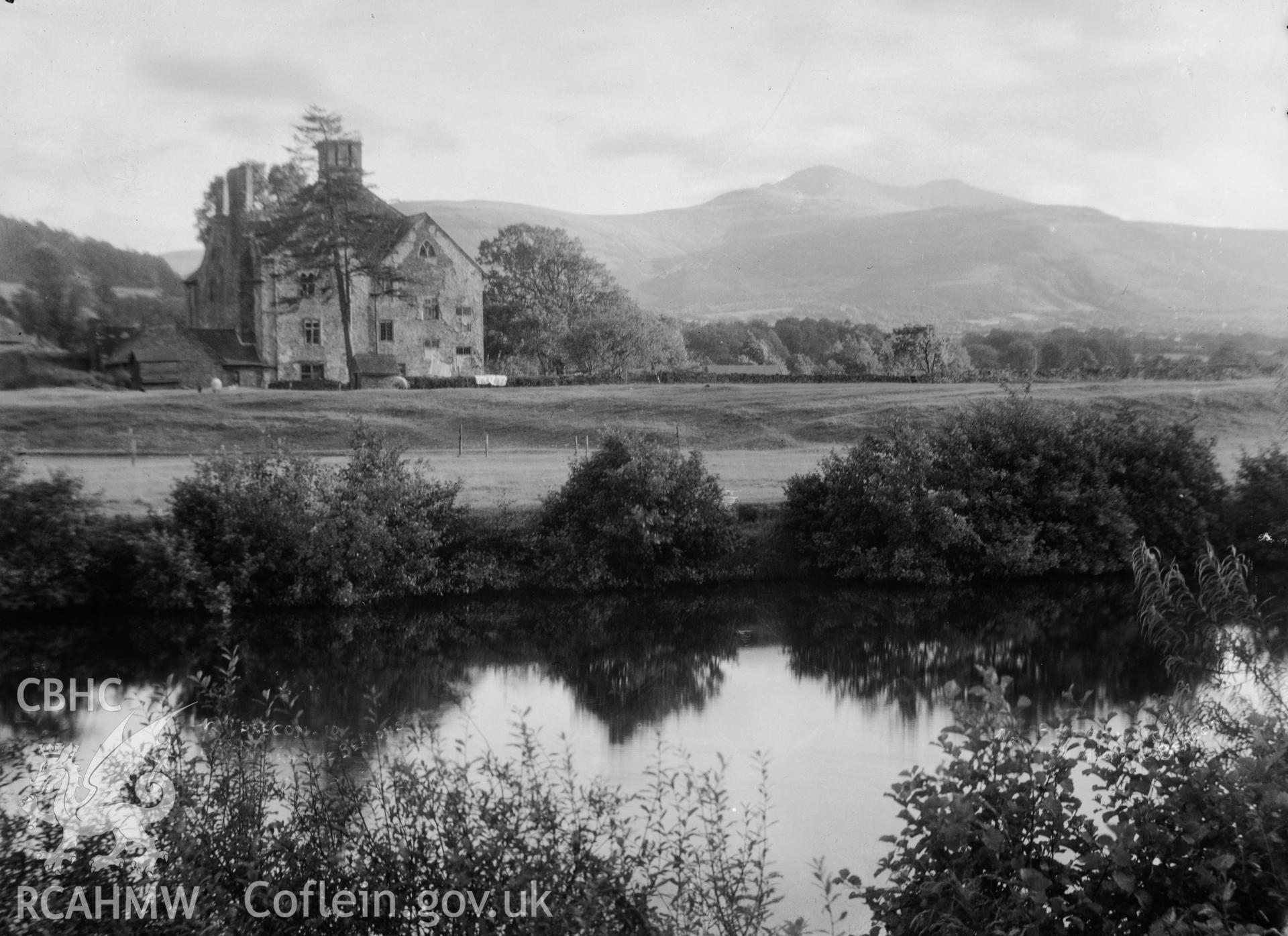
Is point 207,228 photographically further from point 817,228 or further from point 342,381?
point 817,228

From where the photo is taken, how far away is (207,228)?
9.73 meters

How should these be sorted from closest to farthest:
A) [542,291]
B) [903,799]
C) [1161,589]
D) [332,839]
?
1. [903,799]
2. [332,839]
3. [1161,589]
4. [542,291]

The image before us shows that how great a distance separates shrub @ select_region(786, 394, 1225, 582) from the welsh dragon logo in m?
8.16

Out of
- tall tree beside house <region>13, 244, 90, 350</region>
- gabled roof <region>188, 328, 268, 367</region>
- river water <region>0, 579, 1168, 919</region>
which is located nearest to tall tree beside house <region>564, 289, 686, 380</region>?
river water <region>0, 579, 1168, 919</region>

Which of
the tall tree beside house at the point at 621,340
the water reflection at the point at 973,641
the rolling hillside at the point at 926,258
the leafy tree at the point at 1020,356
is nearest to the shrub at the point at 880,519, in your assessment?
the water reflection at the point at 973,641

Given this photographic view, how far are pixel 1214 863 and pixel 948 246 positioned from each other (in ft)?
36.2

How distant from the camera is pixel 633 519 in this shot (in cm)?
1066

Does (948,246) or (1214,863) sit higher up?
(948,246)

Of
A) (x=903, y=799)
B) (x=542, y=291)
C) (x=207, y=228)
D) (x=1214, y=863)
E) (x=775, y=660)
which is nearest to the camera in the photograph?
(x=1214, y=863)

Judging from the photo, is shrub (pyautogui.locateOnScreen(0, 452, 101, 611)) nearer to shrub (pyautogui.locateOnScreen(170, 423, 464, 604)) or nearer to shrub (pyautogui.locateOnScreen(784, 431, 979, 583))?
shrub (pyautogui.locateOnScreen(170, 423, 464, 604))

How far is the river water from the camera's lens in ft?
20.1

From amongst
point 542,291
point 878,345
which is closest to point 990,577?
point 878,345

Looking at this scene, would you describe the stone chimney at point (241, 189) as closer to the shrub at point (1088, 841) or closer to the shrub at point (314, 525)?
the shrub at point (314, 525)

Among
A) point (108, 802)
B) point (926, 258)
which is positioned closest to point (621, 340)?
point (926, 258)
